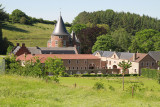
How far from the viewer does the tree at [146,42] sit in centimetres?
7656

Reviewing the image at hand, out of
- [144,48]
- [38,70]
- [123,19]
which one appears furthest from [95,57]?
[123,19]

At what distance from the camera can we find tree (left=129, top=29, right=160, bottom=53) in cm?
7656

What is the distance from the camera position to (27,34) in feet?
352

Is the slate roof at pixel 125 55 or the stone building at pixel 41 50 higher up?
the stone building at pixel 41 50

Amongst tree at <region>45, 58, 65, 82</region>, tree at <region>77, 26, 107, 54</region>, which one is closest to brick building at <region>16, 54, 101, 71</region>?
tree at <region>77, 26, 107, 54</region>

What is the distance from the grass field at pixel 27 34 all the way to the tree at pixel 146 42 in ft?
124

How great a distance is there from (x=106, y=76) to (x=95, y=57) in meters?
11.4

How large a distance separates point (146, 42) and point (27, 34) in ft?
170

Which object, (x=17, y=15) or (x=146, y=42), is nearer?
(x=146, y=42)

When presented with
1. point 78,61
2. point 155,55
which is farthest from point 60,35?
point 155,55

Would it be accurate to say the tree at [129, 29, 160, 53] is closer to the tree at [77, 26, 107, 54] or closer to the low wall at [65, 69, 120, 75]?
the low wall at [65, 69, 120, 75]

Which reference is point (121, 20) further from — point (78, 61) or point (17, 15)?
point (78, 61)

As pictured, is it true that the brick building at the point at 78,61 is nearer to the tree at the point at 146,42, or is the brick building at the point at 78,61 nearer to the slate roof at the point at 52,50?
the slate roof at the point at 52,50

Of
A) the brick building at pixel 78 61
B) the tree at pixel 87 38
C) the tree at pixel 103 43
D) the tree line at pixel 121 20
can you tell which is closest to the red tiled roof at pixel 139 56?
the brick building at pixel 78 61
